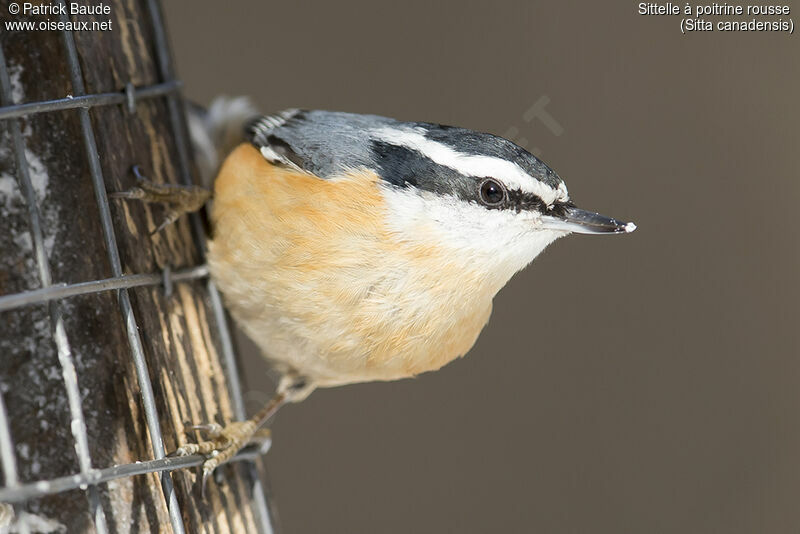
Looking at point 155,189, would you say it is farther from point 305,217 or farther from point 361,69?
point 361,69

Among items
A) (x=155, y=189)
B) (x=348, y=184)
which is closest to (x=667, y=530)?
(x=348, y=184)

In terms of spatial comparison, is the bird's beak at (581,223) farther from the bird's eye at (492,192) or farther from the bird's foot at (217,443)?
the bird's foot at (217,443)

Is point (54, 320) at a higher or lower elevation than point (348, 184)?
lower

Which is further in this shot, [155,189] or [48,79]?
[155,189]

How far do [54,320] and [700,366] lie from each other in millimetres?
3881

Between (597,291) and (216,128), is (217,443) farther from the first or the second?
(597,291)

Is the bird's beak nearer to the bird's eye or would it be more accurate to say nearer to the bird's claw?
the bird's eye

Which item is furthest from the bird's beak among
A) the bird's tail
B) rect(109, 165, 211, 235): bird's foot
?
the bird's tail

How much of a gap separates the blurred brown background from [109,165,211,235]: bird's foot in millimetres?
2389

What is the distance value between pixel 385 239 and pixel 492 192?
0.30 m

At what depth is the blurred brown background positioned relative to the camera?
5.05 m

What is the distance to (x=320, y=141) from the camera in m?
2.76

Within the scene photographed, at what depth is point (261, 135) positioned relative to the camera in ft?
9.58

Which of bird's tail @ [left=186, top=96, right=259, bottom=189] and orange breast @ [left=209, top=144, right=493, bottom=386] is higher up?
bird's tail @ [left=186, top=96, right=259, bottom=189]
